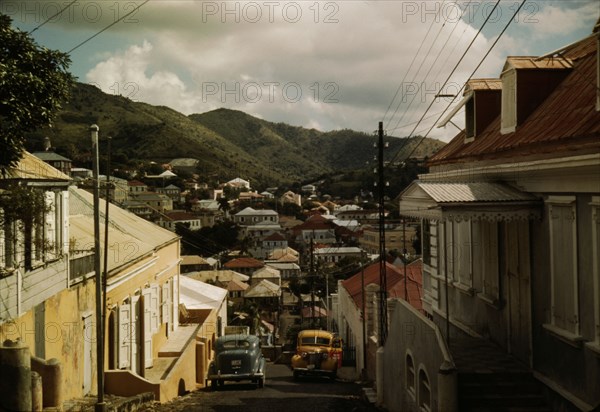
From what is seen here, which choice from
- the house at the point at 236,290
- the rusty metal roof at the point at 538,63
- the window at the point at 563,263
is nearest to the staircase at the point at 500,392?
the window at the point at 563,263

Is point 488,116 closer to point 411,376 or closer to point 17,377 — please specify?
point 411,376

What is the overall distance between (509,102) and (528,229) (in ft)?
9.39

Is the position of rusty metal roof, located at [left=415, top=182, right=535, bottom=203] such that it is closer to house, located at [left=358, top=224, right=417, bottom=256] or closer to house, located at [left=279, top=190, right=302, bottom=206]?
house, located at [left=358, top=224, right=417, bottom=256]

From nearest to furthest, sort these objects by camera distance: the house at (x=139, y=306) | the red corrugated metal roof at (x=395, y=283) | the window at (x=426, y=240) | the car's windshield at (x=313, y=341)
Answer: the house at (x=139, y=306) < the window at (x=426, y=240) < the car's windshield at (x=313, y=341) < the red corrugated metal roof at (x=395, y=283)

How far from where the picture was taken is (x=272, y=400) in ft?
56.2

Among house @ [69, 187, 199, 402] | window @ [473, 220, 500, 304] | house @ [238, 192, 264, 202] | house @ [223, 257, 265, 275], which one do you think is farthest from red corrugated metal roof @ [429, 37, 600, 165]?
house @ [238, 192, 264, 202]

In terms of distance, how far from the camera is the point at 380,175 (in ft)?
74.9

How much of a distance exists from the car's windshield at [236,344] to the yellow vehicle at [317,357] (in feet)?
12.7

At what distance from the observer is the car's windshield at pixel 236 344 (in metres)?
21.5

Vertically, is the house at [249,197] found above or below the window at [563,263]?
above

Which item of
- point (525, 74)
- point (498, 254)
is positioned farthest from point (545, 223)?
point (525, 74)

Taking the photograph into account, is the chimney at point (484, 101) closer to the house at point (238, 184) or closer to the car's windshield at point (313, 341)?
the car's windshield at point (313, 341)

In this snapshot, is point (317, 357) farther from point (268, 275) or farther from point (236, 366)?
point (268, 275)

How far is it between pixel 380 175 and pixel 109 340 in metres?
11.0
